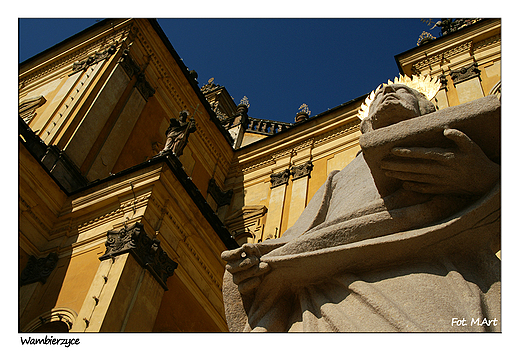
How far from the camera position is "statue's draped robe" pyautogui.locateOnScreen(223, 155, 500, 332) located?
2152 millimetres

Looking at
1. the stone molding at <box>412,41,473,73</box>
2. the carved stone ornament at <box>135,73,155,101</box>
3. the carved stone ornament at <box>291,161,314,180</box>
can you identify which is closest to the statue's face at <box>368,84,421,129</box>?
the carved stone ornament at <box>291,161,314,180</box>

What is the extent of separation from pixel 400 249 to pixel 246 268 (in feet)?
2.33

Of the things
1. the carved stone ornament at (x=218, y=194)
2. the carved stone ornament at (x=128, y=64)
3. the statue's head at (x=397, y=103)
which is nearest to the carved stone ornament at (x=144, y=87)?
the carved stone ornament at (x=128, y=64)

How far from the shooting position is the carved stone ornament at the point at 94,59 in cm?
1463

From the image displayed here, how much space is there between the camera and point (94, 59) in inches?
586

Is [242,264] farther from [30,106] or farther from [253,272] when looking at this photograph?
[30,106]

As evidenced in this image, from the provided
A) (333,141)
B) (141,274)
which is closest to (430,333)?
(141,274)

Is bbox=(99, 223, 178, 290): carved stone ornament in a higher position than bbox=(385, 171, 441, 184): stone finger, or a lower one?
lower

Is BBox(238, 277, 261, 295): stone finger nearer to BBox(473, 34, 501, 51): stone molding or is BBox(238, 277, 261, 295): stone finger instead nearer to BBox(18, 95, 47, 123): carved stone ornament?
BBox(18, 95, 47, 123): carved stone ornament

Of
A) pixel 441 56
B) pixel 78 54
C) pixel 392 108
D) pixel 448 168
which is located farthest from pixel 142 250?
pixel 441 56

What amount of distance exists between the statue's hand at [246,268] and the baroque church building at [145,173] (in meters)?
5.28

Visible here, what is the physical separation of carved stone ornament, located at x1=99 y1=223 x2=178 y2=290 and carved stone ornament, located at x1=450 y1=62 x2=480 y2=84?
8538 millimetres

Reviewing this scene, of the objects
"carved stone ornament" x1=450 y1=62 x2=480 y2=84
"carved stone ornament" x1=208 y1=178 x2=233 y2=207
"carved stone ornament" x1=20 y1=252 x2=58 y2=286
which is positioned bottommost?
"carved stone ornament" x1=208 y1=178 x2=233 y2=207

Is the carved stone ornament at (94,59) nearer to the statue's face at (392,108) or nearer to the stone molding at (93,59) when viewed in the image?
the stone molding at (93,59)
